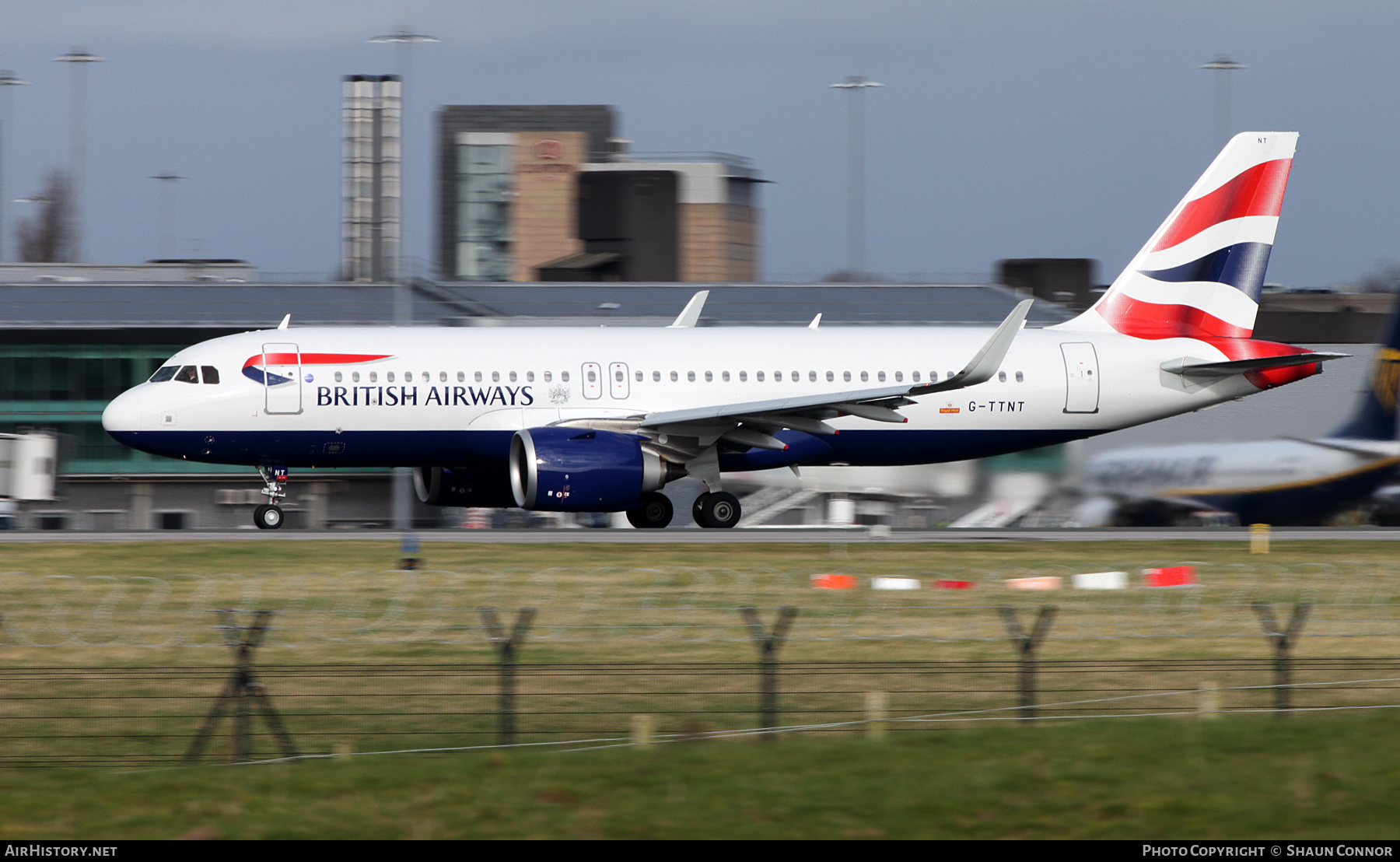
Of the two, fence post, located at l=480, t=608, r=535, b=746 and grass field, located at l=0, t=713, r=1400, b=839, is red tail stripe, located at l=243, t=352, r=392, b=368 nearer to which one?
fence post, located at l=480, t=608, r=535, b=746

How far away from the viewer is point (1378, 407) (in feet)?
102

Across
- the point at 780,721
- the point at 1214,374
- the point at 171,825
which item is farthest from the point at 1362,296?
the point at 171,825

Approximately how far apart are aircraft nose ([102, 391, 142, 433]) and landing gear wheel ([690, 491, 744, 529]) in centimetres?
995

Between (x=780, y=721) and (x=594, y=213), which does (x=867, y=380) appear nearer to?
(x=780, y=721)

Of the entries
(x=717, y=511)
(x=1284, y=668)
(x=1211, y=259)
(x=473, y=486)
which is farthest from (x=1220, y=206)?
(x=1284, y=668)

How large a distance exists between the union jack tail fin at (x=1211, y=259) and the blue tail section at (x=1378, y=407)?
2536 mm

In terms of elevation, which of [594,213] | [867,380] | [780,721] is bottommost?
[780,721]

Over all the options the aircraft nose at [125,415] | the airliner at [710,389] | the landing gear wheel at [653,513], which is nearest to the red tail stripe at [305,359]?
the airliner at [710,389]

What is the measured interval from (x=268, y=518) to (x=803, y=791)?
20.6m

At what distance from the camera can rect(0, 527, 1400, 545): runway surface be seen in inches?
1030

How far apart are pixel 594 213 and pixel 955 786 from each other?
63.6 metres

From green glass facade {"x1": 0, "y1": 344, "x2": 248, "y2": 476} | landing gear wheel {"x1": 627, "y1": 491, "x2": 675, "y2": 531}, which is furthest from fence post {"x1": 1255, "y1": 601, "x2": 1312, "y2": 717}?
green glass facade {"x1": 0, "y1": 344, "x2": 248, "y2": 476}

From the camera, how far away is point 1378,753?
1057cm

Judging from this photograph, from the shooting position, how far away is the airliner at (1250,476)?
98.0 feet
